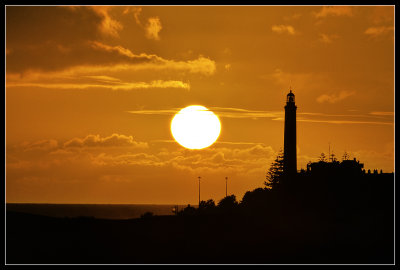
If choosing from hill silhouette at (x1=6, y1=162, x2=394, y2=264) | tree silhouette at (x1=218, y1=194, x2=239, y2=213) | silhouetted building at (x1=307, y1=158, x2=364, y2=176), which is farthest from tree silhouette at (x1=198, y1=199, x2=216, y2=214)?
silhouetted building at (x1=307, y1=158, x2=364, y2=176)

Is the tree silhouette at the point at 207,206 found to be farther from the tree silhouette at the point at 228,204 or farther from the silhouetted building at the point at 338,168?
the silhouetted building at the point at 338,168

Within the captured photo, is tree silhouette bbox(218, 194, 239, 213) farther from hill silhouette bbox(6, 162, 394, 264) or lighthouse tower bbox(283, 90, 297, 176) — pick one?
lighthouse tower bbox(283, 90, 297, 176)

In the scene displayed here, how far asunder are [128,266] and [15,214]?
2107cm

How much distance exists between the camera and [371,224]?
78500 millimetres

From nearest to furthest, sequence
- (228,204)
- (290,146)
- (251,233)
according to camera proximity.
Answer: (251,233), (290,146), (228,204)

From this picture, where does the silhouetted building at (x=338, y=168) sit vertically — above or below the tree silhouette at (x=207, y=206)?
above

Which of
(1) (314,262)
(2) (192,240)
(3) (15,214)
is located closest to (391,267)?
(1) (314,262)

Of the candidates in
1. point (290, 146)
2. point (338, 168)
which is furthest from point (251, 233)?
point (338, 168)

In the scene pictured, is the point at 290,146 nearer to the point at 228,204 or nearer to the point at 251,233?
the point at 228,204

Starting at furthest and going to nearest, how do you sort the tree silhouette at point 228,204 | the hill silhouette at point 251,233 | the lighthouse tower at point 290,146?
the tree silhouette at point 228,204
the lighthouse tower at point 290,146
the hill silhouette at point 251,233

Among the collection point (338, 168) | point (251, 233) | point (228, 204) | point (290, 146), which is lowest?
point (251, 233)

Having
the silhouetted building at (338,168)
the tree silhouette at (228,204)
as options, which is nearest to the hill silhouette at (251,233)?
the silhouetted building at (338,168)

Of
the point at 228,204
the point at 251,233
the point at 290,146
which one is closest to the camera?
the point at 251,233
